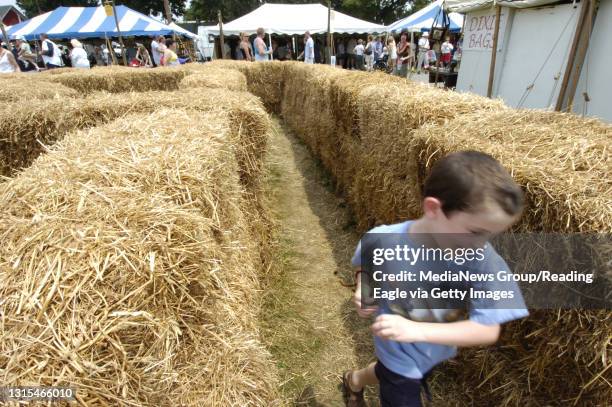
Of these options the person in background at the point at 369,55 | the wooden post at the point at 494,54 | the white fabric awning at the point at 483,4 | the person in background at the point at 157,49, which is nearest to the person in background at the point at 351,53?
the person in background at the point at 369,55

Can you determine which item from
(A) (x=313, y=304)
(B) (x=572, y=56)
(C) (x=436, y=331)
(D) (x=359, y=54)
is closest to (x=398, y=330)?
(C) (x=436, y=331)

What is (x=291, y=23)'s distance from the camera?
24000 mm

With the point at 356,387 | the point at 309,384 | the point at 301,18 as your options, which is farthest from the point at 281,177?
the point at 301,18

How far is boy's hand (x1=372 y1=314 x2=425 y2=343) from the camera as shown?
1.35 metres

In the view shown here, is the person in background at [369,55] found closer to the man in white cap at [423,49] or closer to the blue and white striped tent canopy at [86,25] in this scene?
the man in white cap at [423,49]

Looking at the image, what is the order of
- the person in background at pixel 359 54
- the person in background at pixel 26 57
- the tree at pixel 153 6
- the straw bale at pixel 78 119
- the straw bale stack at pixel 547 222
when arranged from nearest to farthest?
the straw bale stack at pixel 547 222
the straw bale at pixel 78 119
the person in background at pixel 26 57
the person in background at pixel 359 54
the tree at pixel 153 6

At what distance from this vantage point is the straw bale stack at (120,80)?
8.81 m

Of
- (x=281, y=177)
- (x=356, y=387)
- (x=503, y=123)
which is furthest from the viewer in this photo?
(x=281, y=177)

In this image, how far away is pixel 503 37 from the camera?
29.4 feet

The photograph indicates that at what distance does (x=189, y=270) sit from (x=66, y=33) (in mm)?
29083

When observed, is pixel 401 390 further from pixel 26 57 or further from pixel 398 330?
pixel 26 57

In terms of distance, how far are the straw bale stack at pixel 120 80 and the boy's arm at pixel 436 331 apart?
942 centimetres

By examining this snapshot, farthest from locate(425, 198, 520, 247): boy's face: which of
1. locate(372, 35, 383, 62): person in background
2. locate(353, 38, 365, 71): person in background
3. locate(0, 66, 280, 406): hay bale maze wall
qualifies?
locate(353, 38, 365, 71): person in background

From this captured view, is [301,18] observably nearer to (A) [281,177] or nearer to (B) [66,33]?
(B) [66,33]
